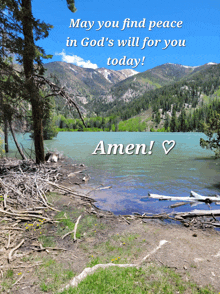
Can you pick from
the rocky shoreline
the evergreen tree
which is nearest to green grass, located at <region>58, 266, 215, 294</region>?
the rocky shoreline

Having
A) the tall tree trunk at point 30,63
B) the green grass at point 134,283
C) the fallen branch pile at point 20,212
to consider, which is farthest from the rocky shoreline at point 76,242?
the tall tree trunk at point 30,63

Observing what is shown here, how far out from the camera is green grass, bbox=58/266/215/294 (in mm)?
4676

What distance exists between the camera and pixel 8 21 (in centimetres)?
1236

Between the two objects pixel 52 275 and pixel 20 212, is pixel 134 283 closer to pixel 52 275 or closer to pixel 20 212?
pixel 52 275

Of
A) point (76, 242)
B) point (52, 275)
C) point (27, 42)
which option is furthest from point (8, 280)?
point (27, 42)

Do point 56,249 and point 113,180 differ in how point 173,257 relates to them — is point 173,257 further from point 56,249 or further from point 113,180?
point 113,180

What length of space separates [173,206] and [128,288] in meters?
7.72

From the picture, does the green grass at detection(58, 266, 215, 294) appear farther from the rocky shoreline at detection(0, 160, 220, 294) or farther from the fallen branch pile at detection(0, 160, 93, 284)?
the fallen branch pile at detection(0, 160, 93, 284)

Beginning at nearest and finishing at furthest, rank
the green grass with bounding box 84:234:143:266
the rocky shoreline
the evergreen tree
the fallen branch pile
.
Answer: the rocky shoreline < the green grass with bounding box 84:234:143:266 < the fallen branch pile < the evergreen tree

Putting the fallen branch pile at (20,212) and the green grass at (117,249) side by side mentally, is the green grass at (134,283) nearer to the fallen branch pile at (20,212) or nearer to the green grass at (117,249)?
the green grass at (117,249)

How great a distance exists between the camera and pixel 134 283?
493 cm

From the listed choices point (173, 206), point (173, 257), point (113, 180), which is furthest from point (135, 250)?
point (113, 180)

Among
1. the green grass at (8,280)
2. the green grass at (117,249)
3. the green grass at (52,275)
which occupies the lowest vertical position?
the green grass at (117,249)

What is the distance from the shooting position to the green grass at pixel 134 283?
4.68 meters
